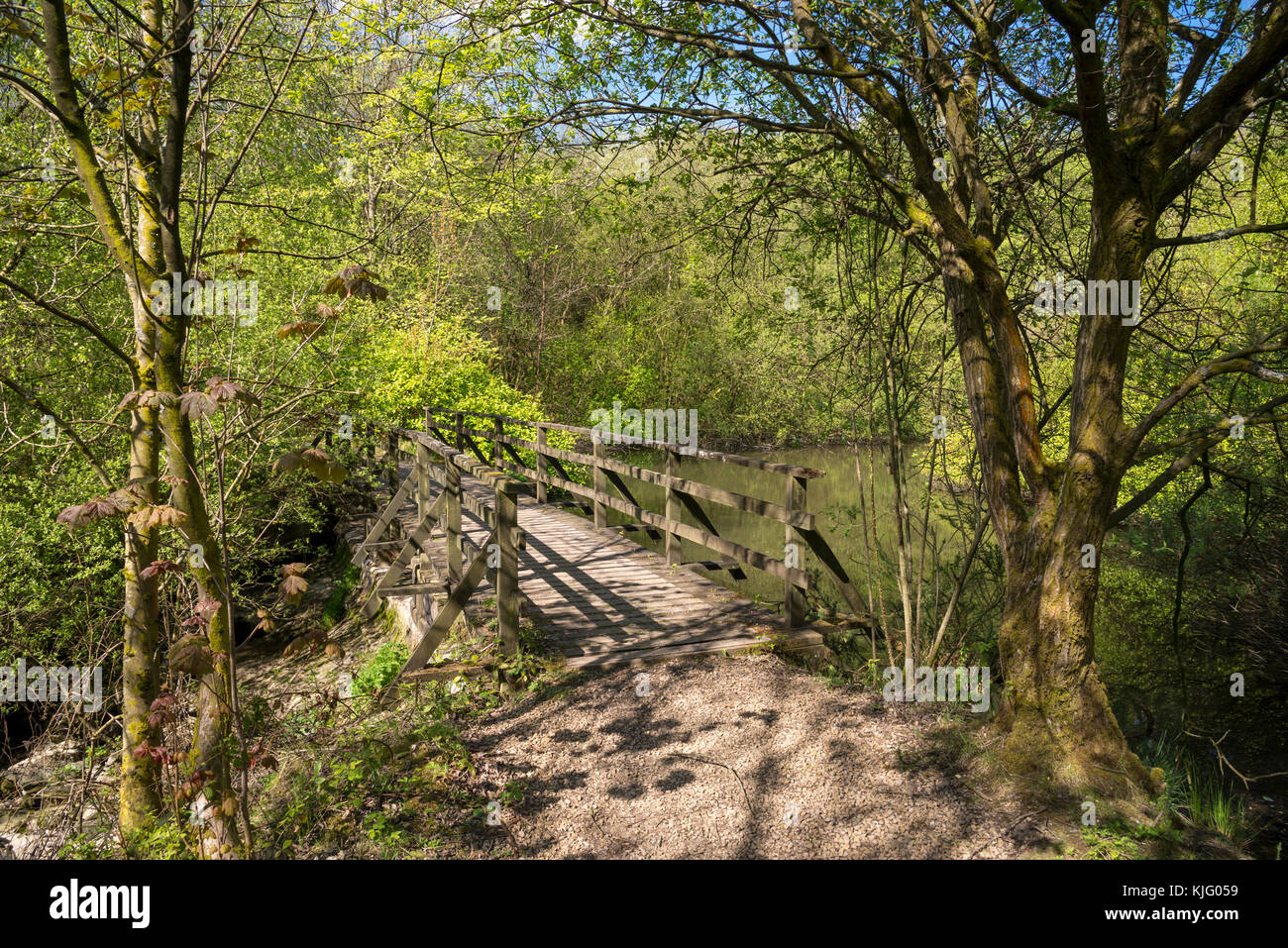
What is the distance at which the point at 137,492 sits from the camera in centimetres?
300

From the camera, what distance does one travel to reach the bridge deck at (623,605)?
564 centimetres

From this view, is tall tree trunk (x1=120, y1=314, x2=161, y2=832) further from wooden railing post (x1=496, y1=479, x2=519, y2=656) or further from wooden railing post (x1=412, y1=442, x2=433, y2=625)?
wooden railing post (x1=412, y1=442, x2=433, y2=625)

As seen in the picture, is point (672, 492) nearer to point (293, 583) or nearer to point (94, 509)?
point (293, 583)

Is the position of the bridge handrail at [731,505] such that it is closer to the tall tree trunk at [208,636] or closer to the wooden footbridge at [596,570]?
the wooden footbridge at [596,570]

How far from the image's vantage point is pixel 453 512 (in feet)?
20.2

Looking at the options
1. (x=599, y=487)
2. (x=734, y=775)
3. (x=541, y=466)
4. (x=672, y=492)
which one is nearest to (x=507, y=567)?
(x=734, y=775)

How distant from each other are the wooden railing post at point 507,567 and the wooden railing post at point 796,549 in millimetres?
1908

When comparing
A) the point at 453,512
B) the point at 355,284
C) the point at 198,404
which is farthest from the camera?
the point at 453,512

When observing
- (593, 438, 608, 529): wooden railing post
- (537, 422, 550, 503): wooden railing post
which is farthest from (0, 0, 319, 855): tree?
(537, 422, 550, 503): wooden railing post

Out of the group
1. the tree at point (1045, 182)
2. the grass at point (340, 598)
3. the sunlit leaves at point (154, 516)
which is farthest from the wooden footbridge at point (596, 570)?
the sunlit leaves at point (154, 516)

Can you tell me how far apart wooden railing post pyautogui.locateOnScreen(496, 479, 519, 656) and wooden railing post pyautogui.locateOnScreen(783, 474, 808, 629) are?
1.91 metres

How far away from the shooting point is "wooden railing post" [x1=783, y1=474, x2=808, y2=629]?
17.7 feet

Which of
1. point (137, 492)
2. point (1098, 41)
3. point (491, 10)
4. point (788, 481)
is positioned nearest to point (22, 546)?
point (137, 492)

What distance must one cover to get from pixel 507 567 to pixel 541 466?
22.1 feet
